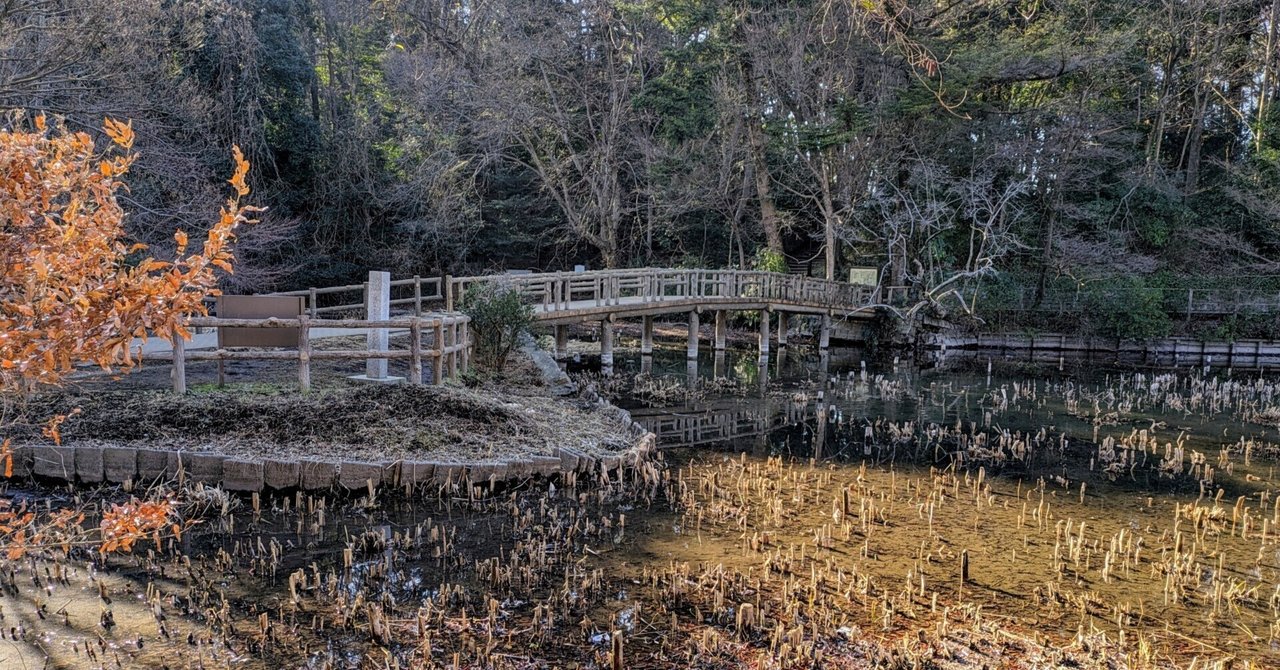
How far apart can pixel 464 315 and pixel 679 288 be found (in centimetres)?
1081

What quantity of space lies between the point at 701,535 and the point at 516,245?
25.3 metres

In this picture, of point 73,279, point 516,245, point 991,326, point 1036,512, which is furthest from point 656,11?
point 73,279

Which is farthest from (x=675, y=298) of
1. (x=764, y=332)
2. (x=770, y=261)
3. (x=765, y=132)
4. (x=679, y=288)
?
(x=765, y=132)

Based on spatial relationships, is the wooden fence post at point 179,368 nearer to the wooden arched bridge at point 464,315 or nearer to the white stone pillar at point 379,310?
the wooden arched bridge at point 464,315

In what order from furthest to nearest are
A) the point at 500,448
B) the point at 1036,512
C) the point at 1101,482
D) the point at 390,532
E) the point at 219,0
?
the point at 219,0 → the point at 1101,482 → the point at 500,448 → the point at 1036,512 → the point at 390,532

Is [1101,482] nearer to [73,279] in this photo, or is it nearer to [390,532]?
[390,532]

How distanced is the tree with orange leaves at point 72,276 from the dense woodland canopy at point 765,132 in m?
20.0

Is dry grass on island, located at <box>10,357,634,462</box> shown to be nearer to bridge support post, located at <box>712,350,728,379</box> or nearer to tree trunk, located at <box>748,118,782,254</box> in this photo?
bridge support post, located at <box>712,350,728,379</box>

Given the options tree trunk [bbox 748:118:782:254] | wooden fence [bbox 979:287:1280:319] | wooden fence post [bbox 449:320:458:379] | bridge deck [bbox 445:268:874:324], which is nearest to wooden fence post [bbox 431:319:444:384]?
wooden fence post [bbox 449:320:458:379]

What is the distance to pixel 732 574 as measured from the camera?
6.54 metres

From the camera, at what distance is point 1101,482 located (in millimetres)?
10203

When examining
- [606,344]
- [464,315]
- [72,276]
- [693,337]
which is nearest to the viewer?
[72,276]

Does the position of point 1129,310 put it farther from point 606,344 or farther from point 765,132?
point 606,344

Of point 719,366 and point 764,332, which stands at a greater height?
point 764,332
